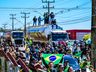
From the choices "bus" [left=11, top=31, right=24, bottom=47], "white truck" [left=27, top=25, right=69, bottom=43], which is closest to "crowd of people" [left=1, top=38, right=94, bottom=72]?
"white truck" [left=27, top=25, right=69, bottom=43]

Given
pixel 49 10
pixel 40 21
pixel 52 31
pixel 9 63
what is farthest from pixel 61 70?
pixel 40 21

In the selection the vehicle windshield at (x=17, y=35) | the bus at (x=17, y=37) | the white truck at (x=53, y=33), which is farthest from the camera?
the vehicle windshield at (x=17, y=35)

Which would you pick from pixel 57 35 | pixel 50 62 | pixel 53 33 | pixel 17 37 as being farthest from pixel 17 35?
pixel 50 62

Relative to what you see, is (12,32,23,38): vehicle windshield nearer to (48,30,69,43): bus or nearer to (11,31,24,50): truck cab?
(11,31,24,50): truck cab

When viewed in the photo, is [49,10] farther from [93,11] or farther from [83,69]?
[93,11]

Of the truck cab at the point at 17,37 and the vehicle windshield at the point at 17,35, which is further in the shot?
the vehicle windshield at the point at 17,35

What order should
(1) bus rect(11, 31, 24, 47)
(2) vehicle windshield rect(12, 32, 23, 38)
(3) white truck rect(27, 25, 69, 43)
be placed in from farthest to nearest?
(2) vehicle windshield rect(12, 32, 23, 38)
(1) bus rect(11, 31, 24, 47)
(3) white truck rect(27, 25, 69, 43)

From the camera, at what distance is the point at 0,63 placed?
15266 millimetres

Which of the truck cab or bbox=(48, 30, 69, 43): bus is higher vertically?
bbox=(48, 30, 69, 43): bus

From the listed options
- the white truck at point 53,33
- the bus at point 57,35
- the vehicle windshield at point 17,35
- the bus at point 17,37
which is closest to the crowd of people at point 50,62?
the bus at point 57,35

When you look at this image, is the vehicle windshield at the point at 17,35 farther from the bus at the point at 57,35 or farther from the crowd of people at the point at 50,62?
the crowd of people at the point at 50,62

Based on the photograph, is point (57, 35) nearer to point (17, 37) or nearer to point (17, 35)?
point (17, 37)

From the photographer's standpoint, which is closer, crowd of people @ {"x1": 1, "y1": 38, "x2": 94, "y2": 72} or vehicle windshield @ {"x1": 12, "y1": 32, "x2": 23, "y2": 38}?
crowd of people @ {"x1": 1, "y1": 38, "x2": 94, "y2": 72}

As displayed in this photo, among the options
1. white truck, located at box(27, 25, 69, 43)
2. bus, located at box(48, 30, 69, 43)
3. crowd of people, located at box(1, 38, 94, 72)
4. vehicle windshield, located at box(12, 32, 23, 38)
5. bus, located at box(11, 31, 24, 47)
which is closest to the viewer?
crowd of people, located at box(1, 38, 94, 72)
